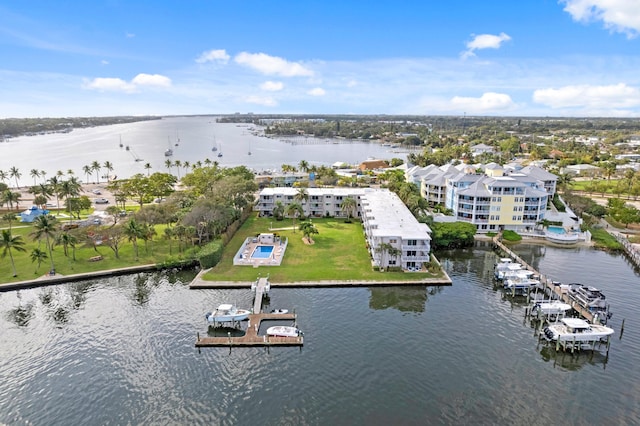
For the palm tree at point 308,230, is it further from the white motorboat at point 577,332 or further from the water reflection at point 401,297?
the white motorboat at point 577,332

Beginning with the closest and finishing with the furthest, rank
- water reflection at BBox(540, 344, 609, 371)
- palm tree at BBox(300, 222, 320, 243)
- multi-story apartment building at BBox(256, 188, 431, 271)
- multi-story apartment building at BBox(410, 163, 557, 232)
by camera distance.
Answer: water reflection at BBox(540, 344, 609, 371)
multi-story apartment building at BBox(256, 188, 431, 271)
palm tree at BBox(300, 222, 320, 243)
multi-story apartment building at BBox(410, 163, 557, 232)

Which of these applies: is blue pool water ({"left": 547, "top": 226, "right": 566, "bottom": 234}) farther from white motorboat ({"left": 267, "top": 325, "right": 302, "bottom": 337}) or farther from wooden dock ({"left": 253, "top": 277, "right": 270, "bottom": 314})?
white motorboat ({"left": 267, "top": 325, "right": 302, "bottom": 337})

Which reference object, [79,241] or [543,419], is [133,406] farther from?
[79,241]

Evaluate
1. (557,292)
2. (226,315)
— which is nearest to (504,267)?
(557,292)

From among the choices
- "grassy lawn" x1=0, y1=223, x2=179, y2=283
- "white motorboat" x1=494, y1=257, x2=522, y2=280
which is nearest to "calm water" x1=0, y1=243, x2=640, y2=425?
"white motorboat" x1=494, y1=257, x2=522, y2=280

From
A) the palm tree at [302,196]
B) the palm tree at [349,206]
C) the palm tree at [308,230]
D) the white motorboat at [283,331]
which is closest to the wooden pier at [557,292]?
the palm tree at [349,206]

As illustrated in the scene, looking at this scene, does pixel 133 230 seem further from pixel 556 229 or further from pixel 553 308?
pixel 556 229
